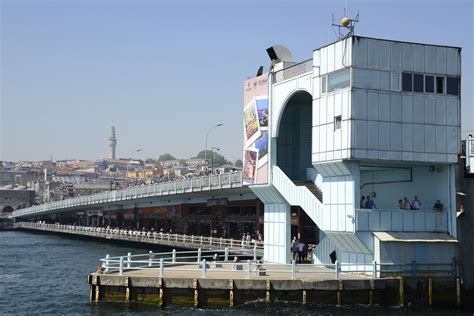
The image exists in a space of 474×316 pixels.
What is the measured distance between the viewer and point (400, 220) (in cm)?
3862

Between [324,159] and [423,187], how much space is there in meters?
6.40

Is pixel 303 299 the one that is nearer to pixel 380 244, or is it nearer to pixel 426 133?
pixel 380 244

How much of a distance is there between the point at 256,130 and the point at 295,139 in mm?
2926

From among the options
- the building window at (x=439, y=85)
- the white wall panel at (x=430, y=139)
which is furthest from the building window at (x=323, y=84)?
the building window at (x=439, y=85)

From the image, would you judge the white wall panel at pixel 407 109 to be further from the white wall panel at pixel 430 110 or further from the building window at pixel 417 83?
the white wall panel at pixel 430 110

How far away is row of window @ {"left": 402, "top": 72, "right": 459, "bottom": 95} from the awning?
8.14m

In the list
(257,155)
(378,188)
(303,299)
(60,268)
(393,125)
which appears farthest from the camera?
(60,268)

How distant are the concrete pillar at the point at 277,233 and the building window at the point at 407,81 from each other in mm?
12205

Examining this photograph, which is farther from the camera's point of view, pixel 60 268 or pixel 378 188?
pixel 60 268

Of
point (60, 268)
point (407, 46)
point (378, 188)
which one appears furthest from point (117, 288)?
point (60, 268)

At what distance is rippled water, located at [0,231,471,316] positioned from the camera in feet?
116

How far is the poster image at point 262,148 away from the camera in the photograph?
156 ft

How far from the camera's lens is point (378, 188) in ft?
144

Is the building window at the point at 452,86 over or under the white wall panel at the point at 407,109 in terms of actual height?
over
